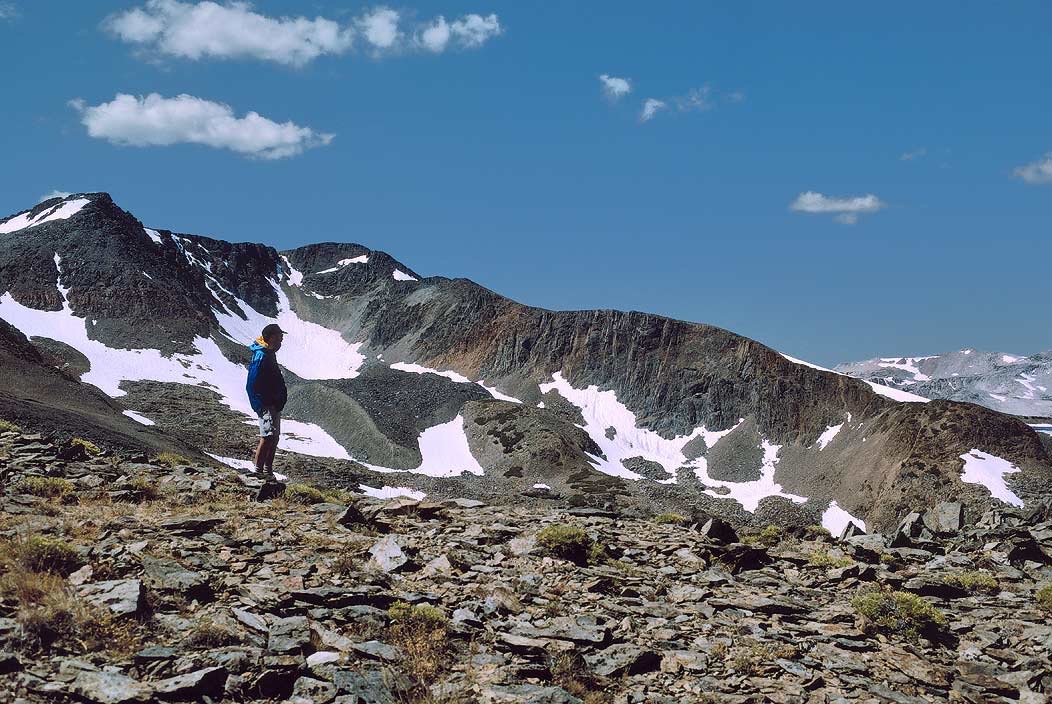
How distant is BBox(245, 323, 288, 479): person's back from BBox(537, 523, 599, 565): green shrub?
7.75 metres

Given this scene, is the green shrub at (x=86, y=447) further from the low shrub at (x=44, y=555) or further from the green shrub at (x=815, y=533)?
the green shrub at (x=815, y=533)

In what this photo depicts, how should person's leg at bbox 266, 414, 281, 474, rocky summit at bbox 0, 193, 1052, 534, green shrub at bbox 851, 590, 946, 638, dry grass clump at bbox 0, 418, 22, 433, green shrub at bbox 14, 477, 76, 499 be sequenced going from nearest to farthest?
green shrub at bbox 851, 590, 946, 638, green shrub at bbox 14, 477, 76, 499, person's leg at bbox 266, 414, 281, 474, dry grass clump at bbox 0, 418, 22, 433, rocky summit at bbox 0, 193, 1052, 534

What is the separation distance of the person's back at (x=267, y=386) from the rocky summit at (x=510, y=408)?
48.2 m

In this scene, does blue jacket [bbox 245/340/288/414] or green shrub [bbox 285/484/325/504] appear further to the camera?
blue jacket [bbox 245/340/288/414]

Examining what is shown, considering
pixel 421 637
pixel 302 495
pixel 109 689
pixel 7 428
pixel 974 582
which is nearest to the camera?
pixel 109 689

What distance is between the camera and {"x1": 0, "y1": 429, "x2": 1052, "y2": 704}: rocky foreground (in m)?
7.93

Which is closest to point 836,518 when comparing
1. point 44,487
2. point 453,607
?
point 453,607

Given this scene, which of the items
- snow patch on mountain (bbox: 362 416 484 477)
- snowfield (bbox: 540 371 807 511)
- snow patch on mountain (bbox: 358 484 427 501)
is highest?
snowfield (bbox: 540 371 807 511)

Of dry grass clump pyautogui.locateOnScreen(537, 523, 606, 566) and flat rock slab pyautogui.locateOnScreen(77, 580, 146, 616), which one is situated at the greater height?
dry grass clump pyautogui.locateOnScreen(537, 523, 606, 566)

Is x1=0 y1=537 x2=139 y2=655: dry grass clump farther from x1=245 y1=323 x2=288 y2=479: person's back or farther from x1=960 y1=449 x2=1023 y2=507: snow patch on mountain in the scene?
x1=960 y1=449 x2=1023 y2=507: snow patch on mountain

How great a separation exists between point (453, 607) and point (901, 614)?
292 inches

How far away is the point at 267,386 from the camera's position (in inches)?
706

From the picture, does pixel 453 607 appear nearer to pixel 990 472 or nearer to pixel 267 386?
pixel 267 386

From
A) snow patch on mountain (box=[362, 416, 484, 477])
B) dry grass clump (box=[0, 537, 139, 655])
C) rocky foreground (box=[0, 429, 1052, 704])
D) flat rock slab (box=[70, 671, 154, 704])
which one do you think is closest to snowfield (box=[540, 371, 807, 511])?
snow patch on mountain (box=[362, 416, 484, 477])
